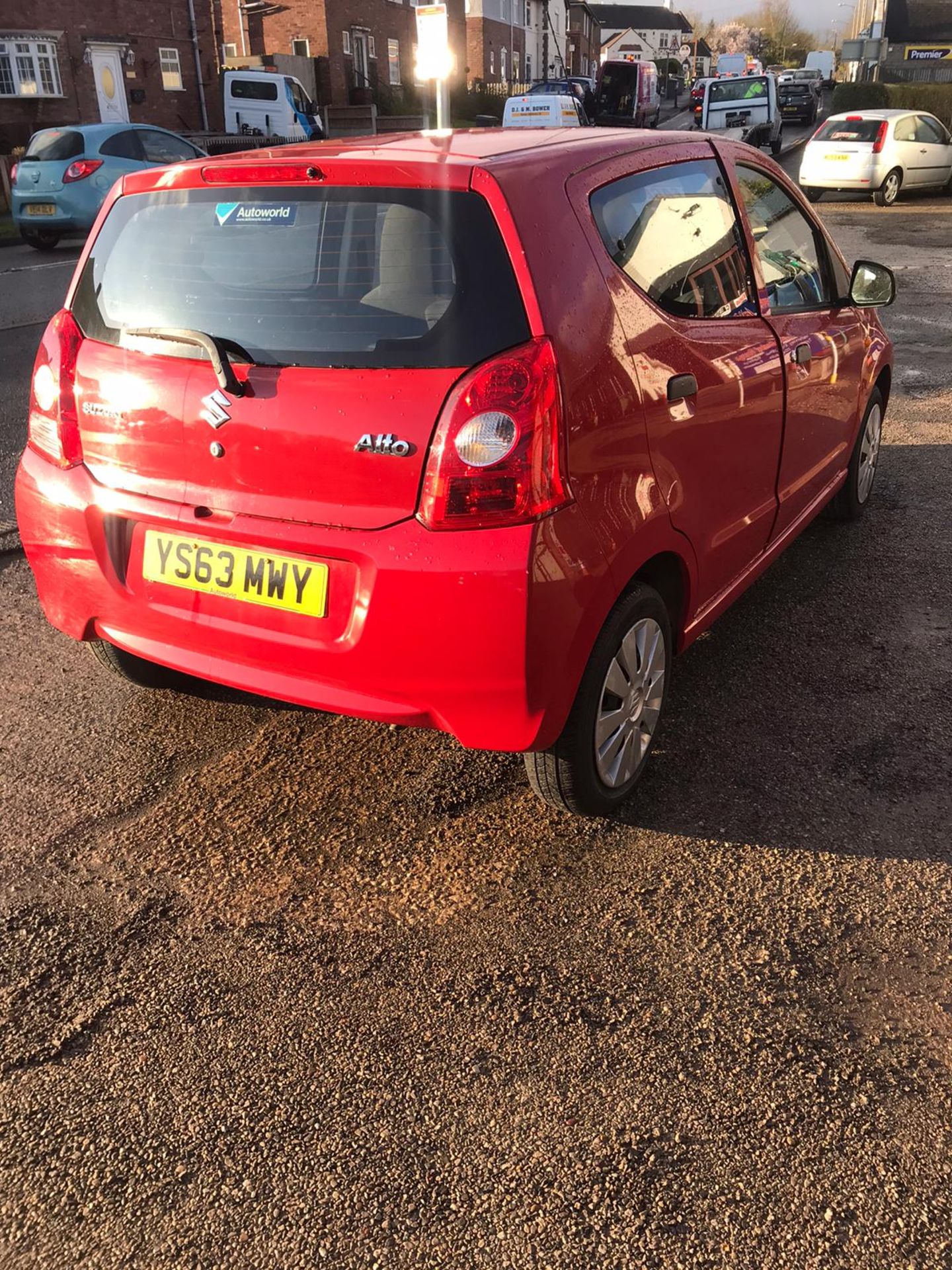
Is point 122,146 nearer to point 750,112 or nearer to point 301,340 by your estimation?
point 301,340

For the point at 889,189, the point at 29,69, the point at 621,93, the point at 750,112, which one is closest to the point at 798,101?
the point at 621,93

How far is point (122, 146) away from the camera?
56.6ft

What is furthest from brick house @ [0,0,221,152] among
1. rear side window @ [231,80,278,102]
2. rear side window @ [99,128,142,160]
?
rear side window @ [99,128,142,160]

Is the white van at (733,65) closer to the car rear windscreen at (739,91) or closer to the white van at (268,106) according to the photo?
the car rear windscreen at (739,91)

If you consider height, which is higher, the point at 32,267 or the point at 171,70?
the point at 171,70

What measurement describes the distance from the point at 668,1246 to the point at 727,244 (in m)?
2.92

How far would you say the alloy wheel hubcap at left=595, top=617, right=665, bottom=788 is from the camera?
3.10 m

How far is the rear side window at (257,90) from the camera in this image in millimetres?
34594

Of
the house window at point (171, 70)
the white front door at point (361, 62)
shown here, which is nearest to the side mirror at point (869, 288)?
the house window at point (171, 70)

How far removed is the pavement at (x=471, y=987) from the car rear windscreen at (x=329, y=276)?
52.2 inches

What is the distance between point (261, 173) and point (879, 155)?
20400 mm

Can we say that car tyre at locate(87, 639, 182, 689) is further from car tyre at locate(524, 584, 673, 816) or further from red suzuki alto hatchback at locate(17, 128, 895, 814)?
car tyre at locate(524, 584, 673, 816)

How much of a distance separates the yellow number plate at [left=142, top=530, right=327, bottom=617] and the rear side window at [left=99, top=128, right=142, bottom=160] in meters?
16.3

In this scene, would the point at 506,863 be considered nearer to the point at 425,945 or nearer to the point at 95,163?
the point at 425,945
